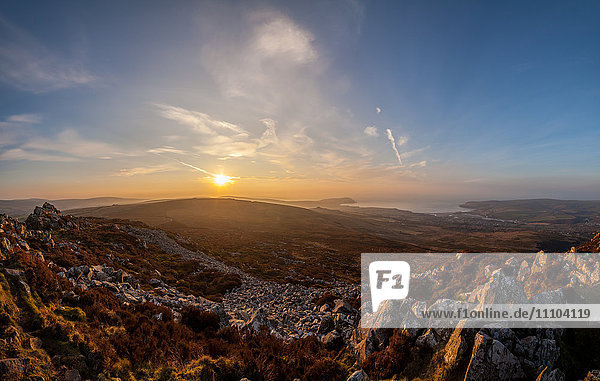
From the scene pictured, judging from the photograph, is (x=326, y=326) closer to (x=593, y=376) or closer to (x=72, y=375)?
(x=593, y=376)

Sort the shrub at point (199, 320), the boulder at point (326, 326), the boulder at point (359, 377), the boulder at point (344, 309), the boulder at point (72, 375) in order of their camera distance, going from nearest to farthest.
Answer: the boulder at point (72, 375) < the boulder at point (359, 377) < the shrub at point (199, 320) < the boulder at point (326, 326) < the boulder at point (344, 309)

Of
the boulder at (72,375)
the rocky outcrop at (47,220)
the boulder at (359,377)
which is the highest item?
the rocky outcrop at (47,220)

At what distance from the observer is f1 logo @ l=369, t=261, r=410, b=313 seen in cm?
1649

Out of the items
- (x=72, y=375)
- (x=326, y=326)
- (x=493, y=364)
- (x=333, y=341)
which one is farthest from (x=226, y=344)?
(x=493, y=364)

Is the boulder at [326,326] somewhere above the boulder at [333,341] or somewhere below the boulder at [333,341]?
below

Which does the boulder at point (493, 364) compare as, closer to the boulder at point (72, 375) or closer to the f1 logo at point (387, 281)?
the f1 logo at point (387, 281)

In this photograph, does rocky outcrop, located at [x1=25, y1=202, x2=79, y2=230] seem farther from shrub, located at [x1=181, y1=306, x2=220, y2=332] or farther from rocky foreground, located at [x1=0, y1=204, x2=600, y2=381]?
shrub, located at [x1=181, y1=306, x2=220, y2=332]

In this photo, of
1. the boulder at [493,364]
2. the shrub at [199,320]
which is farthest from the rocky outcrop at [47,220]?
the boulder at [493,364]

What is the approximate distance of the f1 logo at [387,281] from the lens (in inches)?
649

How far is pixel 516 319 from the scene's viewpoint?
10.1 metres

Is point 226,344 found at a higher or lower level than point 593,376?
lower

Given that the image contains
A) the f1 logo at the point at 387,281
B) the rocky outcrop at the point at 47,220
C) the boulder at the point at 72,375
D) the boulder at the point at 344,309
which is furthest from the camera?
the rocky outcrop at the point at 47,220

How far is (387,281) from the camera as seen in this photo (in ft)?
61.2

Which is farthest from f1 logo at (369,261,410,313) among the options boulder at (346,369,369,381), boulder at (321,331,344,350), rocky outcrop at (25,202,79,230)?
rocky outcrop at (25,202,79,230)
